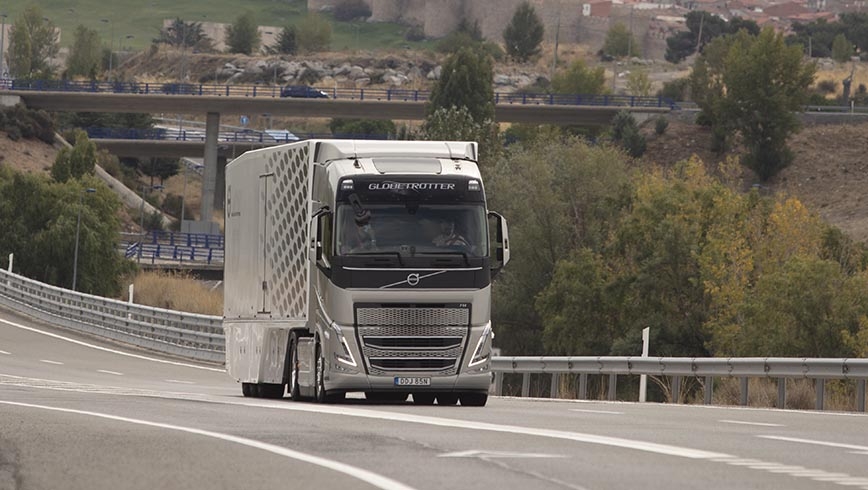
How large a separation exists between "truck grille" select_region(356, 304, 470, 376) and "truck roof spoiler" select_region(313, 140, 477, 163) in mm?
2149

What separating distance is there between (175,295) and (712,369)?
2053 inches

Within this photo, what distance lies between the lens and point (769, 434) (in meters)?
15.6

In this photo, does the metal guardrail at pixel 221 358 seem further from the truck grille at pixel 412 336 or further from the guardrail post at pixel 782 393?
the truck grille at pixel 412 336

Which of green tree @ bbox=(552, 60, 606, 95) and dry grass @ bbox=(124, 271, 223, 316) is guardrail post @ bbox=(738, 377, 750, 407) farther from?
green tree @ bbox=(552, 60, 606, 95)

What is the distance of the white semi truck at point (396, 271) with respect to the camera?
22062 mm

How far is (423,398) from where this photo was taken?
24031 mm

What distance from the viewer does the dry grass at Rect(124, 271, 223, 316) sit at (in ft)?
241

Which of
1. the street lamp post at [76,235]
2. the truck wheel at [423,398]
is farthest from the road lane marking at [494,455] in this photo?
the street lamp post at [76,235]

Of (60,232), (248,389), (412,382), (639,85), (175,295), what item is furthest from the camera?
(639,85)

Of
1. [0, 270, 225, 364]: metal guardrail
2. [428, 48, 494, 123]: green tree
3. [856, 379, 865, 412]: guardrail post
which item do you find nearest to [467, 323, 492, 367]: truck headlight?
[856, 379, 865, 412]: guardrail post

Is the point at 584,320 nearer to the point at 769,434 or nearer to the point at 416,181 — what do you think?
the point at 416,181

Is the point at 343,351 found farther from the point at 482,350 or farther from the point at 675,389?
the point at 675,389

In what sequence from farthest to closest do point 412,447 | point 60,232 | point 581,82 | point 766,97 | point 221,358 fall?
point 581,82, point 766,97, point 60,232, point 221,358, point 412,447

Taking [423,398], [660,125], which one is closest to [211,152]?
[660,125]
